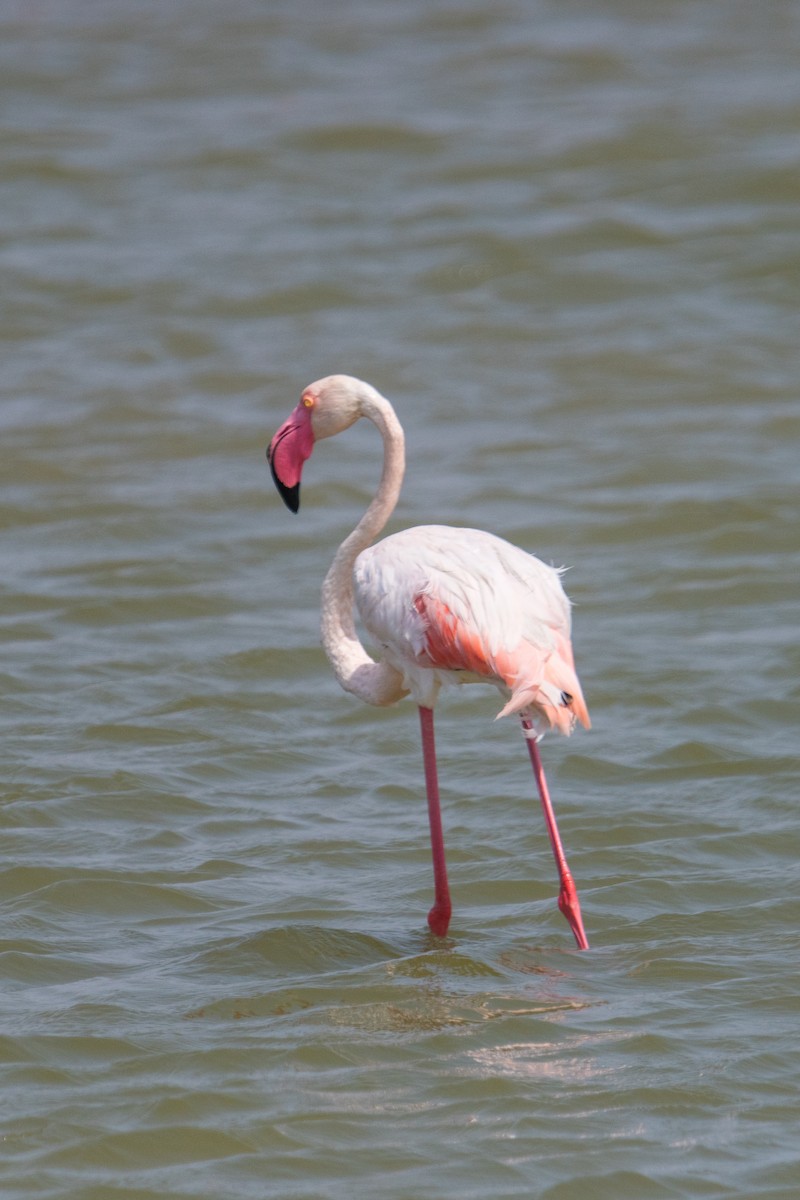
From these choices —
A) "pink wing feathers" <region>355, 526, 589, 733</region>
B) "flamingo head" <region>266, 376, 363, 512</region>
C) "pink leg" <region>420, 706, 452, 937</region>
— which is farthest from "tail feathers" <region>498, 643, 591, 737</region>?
"flamingo head" <region>266, 376, 363, 512</region>

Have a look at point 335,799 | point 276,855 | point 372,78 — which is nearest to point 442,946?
point 276,855

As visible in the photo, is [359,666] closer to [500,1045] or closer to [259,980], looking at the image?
[259,980]

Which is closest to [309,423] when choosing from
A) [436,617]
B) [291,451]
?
[291,451]

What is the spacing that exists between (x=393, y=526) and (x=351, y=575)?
3310 mm

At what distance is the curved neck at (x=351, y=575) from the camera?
529 cm

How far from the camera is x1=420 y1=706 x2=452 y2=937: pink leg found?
16.4 ft

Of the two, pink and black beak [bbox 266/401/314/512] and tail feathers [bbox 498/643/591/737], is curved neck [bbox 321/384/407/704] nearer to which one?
pink and black beak [bbox 266/401/314/512]

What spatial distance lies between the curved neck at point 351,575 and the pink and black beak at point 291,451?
0.17 meters

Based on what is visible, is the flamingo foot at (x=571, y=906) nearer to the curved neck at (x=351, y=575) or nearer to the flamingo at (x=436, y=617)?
the flamingo at (x=436, y=617)

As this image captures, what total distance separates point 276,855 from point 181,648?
6.59 feet

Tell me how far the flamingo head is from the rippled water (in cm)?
123

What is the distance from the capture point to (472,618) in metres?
4.72

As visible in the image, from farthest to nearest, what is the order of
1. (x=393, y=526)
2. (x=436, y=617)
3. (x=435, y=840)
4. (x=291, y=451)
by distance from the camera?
1. (x=393, y=526)
2. (x=291, y=451)
3. (x=435, y=840)
4. (x=436, y=617)

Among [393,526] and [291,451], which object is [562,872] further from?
[393,526]
